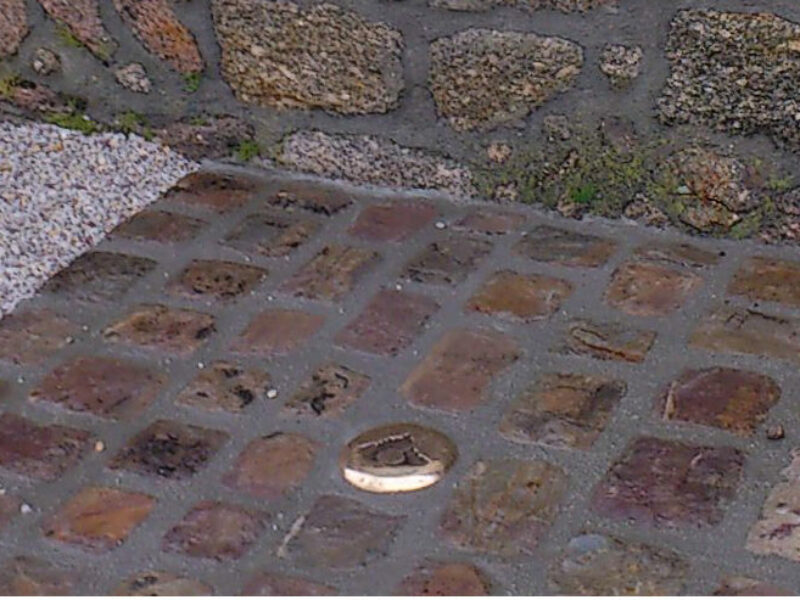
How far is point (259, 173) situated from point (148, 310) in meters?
0.47

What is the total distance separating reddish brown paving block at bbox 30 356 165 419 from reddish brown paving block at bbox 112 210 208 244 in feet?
1.14

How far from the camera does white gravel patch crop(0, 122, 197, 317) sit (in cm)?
218

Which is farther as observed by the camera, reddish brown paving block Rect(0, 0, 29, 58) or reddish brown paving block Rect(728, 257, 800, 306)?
reddish brown paving block Rect(0, 0, 29, 58)

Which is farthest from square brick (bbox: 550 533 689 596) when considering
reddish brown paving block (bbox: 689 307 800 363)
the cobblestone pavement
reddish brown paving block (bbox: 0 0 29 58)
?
reddish brown paving block (bbox: 0 0 29 58)

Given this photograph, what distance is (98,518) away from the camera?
65.2 inches

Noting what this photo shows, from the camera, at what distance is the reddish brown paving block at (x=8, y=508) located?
5.46ft

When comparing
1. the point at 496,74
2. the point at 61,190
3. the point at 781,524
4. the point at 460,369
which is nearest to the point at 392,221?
the point at 496,74

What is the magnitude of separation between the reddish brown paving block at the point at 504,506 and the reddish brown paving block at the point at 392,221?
0.61 m

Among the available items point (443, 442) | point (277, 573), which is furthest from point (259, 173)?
point (277, 573)

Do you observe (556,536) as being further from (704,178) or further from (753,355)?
(704,178)

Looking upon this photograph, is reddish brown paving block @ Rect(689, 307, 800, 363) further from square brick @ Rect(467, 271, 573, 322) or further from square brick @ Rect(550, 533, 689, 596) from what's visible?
square brick @ Rect(550, 533, 689, 596)

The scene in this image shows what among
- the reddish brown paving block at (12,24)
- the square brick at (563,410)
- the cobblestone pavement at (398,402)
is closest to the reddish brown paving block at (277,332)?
the cobblestone pavement at (398,402)

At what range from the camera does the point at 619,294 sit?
6.65 ft

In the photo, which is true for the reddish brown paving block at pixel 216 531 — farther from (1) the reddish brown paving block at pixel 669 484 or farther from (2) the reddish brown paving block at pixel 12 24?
(2) the reddish brown paving block at pixel 12 24
